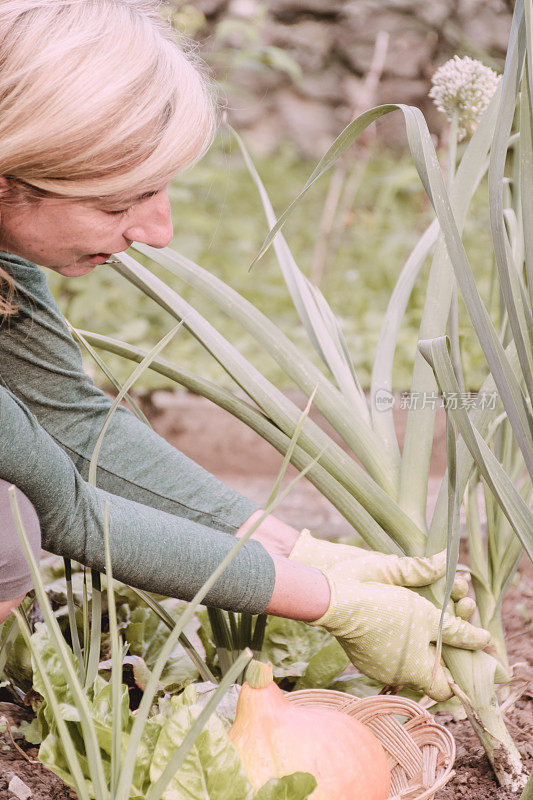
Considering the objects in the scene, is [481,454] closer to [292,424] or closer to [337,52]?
[292,424]

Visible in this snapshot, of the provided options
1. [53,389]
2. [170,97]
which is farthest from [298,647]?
[170,97]

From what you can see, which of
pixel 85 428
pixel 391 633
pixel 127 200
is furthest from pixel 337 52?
pixel 391 633

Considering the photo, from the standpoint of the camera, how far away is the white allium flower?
1.24 m

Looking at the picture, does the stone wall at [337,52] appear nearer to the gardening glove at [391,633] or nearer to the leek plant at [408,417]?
the leek plant at [408,417]

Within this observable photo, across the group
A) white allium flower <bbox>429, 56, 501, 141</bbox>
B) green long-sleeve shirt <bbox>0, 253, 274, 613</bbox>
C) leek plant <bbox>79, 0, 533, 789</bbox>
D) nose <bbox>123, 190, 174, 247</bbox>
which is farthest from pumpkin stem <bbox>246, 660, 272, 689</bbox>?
white allium flower <bbox>429, 56, 501, 141</bbox>

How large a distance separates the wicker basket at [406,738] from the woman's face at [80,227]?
61cm

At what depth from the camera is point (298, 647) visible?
1.24 meters

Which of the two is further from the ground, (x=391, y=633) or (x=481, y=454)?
(x=481, y=454)

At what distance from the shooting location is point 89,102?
92cm

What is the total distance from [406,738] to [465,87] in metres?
0.91

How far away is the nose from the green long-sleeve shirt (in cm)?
25

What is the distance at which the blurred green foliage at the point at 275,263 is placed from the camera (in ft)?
8.67

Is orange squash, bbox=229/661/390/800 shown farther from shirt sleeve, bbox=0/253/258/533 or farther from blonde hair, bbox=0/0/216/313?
blonde hair, bbox=0/0/216/313

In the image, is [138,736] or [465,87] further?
[465,87]
